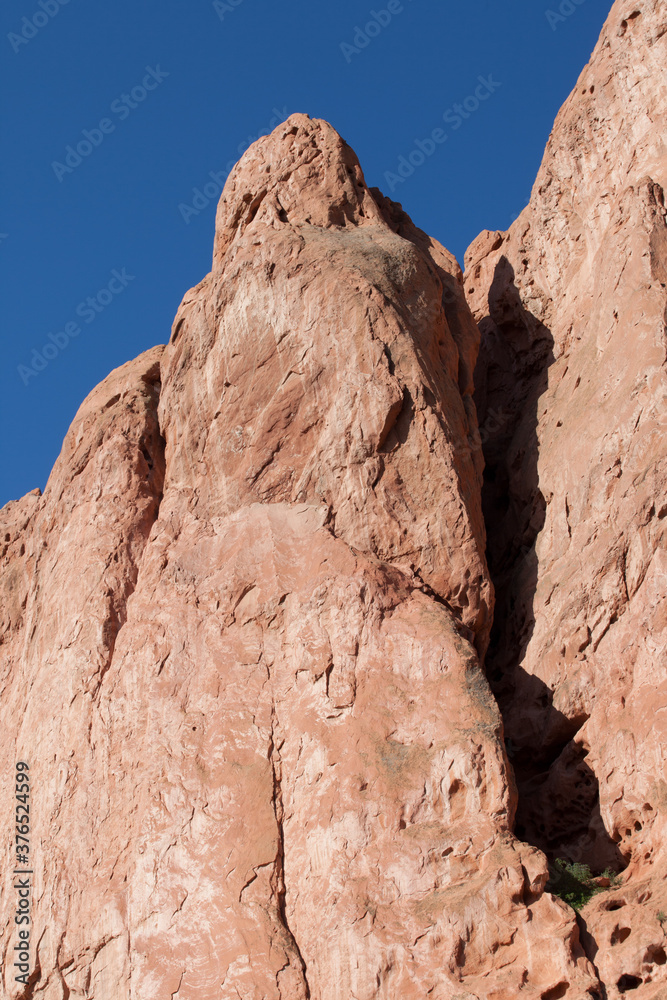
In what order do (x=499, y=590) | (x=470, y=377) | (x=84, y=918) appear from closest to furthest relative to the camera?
(x=84, y=918)
(x=499, y=590)
(x=470, y=377)

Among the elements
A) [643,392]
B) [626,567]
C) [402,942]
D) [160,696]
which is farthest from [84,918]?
[643,392]

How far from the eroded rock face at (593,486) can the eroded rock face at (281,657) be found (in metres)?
1.39

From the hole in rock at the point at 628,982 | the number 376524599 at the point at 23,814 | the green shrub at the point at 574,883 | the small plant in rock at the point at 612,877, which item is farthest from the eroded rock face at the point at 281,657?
the small plant in rock at the point at 612,877

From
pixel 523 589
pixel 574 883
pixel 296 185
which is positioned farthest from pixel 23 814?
pixel 296 185

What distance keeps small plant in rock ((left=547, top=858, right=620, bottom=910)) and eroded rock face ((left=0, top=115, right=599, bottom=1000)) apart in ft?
3.89

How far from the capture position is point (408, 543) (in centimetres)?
1880

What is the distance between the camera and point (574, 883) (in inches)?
618

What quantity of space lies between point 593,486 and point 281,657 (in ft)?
20.8

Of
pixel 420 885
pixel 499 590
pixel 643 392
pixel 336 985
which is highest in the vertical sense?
pixel 643 392

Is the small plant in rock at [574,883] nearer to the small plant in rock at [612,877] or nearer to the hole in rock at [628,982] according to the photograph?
the small plant in rock at [612,877]

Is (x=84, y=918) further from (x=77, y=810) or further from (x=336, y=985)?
(x=336, y=985)

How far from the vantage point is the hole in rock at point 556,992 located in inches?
540

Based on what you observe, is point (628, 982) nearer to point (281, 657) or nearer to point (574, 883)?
point (574, 883)

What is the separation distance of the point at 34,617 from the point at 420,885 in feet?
33.4
